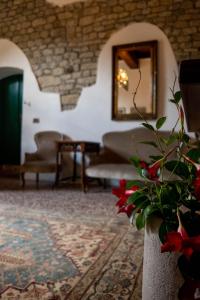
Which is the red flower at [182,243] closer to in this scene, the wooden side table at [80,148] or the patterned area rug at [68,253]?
the patterned area rug at [68,253]

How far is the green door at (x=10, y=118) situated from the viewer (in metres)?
5.97

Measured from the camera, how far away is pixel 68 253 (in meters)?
1.57

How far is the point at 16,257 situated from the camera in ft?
4.89

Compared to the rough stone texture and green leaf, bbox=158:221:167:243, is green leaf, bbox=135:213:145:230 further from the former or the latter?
the rough stone texture

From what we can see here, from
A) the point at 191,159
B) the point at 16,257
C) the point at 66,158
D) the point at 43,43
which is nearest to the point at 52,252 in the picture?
the point at 16,257

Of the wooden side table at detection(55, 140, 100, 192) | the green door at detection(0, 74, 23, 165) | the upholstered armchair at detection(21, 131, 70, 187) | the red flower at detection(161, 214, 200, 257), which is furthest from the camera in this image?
the green door at detection(0, 74, 23, 165)

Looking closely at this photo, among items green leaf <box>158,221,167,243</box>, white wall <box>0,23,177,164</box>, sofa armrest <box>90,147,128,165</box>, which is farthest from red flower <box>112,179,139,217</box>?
white wall <box>0,23,177,164</box>

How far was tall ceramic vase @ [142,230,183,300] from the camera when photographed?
813mm

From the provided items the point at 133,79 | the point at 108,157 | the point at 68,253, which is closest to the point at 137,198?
the point at 68,253

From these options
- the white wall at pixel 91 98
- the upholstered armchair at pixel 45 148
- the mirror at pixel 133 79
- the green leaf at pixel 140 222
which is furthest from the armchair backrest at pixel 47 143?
the green leaf at pixel 140 222

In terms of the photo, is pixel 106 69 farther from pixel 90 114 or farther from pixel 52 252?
pixel 52 252

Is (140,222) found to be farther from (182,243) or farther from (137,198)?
(182,243)

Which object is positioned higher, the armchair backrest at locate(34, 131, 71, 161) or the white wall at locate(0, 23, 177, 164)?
the white wall at locate(0, 23, 177, 164)

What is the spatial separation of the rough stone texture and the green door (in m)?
1.10
